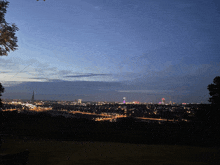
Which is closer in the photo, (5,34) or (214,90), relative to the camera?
(5,34)

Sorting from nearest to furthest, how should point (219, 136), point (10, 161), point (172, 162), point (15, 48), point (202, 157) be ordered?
point (10, 161), point (15, 48), point (172, 162), point (202, 157), point (219, 136)

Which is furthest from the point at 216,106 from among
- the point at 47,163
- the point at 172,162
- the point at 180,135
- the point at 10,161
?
the point at 10,161

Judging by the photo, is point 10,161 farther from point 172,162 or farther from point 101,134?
point 101,134

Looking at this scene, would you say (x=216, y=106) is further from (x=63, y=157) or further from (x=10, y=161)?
(x=10, y=161)

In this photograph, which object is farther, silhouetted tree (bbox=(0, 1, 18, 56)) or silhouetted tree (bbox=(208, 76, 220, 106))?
silhouetted tree (bbox=(208, 76, 220, 106))

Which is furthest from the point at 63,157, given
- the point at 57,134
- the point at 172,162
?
the point at 57,134

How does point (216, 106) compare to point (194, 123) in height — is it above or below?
above

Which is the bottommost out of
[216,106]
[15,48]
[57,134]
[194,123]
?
[57,134]

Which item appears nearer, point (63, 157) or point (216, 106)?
point (63, 157)

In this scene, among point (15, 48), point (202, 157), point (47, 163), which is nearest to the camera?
point (15, 48)

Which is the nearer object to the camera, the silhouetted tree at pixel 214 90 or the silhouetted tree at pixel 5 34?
the silhouetted tree at pixel 5 34
